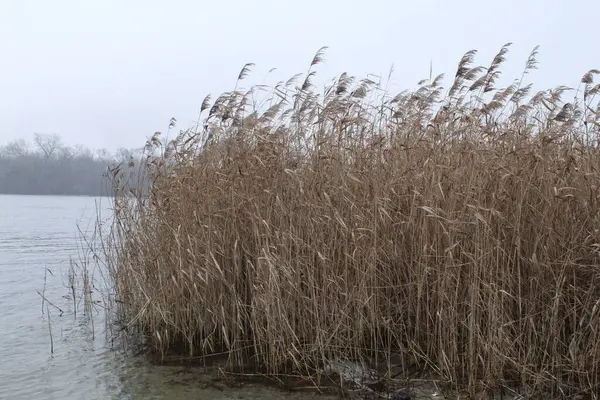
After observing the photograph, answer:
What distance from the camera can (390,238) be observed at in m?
4.57

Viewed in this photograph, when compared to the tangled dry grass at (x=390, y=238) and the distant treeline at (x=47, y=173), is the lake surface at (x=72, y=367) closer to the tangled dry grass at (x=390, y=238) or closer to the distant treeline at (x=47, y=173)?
the tangled dry grass at (x=390, y=238)

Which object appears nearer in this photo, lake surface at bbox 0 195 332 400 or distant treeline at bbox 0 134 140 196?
lake surface at bbox 0 195 332 400

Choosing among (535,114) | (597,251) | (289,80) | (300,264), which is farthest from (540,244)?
(289,80)

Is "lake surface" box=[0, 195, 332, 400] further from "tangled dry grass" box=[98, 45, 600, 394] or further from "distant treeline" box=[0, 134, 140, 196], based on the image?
"distant treeline" box=[0, 134, 140, 196]

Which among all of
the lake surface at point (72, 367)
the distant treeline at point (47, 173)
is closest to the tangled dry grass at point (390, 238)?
the lake surface at point (72, 367)

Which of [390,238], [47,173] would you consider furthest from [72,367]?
[47,173]

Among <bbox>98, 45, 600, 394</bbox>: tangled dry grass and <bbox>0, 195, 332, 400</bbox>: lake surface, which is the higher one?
<bbox>98, 45, 600, 394</bbox>: tangled dry grass

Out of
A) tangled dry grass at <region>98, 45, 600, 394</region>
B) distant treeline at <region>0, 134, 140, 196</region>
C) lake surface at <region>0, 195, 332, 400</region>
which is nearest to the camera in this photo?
tangled dry grass at <region>98, 45, 600, 394</region>

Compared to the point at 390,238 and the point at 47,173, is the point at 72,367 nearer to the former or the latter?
the point at 390,238

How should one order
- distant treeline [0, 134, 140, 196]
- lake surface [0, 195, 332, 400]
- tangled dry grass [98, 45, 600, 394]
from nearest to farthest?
tangled dry grass [98, 45, 600, 394] → lake surface [0, 195, 332, 400] → distant treeline [0, 134, 140, 196]

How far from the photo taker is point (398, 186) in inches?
183

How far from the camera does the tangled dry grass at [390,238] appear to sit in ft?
13.0

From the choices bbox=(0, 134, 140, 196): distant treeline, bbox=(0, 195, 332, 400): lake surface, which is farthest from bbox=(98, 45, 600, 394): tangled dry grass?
bbox=(0, 134, 140, 196): distant treeline

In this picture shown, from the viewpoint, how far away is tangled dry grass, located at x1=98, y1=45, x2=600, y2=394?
13.0ft
